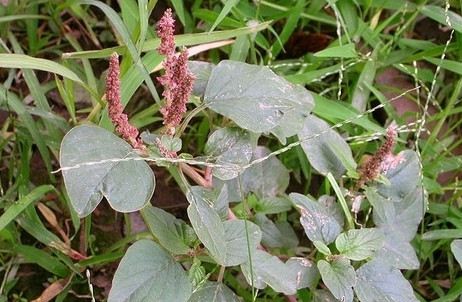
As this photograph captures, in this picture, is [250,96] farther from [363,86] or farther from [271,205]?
[363,86]

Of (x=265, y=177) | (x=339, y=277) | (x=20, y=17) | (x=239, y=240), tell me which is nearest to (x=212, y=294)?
(x=239, y=240)

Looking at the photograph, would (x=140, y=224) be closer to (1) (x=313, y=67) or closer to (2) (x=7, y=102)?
(2) (x=7, y=102)

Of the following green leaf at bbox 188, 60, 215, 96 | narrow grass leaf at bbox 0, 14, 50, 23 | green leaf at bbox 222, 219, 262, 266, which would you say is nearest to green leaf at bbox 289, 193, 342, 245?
green leaf at bbox 222, 219, 262, 266

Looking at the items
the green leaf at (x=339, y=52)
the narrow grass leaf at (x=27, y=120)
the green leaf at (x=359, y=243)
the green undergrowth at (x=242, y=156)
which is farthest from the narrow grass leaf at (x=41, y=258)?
the green leaf at (x=339, y=52)

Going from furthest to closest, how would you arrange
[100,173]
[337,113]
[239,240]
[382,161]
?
[337,113] → [382,161] → [239,240] → [100,173]

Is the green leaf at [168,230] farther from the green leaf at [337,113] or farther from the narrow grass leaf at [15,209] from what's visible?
the green leaf at [337,113]

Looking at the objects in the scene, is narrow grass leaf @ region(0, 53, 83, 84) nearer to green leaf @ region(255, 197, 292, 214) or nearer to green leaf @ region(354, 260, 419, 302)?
green leaf @ region(255, 197, 292, 214)
